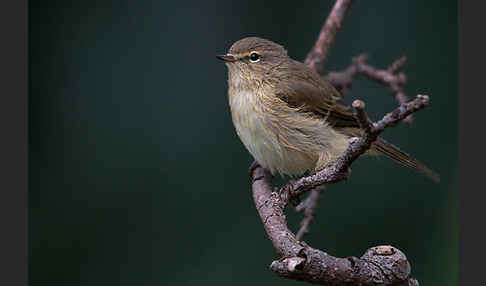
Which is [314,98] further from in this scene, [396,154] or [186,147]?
[186,147]

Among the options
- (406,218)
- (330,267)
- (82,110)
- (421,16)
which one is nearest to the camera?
(330,267)

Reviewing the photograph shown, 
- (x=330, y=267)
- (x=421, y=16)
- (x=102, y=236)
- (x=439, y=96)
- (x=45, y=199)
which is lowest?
(x=102, y=236)

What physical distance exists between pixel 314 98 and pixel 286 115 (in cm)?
25

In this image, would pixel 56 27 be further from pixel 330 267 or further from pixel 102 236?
pixel 330 267

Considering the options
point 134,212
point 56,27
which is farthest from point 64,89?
point 134,212

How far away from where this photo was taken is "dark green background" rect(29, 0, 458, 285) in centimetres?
348

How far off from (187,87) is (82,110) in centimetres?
85

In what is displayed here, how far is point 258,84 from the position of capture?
3.09 m

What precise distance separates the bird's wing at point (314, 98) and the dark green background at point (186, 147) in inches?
Answer: 32.2

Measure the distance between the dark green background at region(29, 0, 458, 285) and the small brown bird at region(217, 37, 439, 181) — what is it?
0.76m

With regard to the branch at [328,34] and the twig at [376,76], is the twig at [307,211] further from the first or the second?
the branch at [328,34]

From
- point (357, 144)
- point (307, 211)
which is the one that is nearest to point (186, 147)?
point (307, 211)

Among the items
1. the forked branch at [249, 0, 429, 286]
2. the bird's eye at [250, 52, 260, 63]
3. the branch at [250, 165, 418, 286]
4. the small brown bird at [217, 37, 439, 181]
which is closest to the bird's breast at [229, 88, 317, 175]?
the small brown bird at [217, 37, 439, 181]

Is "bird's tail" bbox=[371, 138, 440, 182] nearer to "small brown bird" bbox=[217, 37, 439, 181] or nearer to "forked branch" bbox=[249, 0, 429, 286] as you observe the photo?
"small brown bird" bbox=[217, 37, 439, 181]
